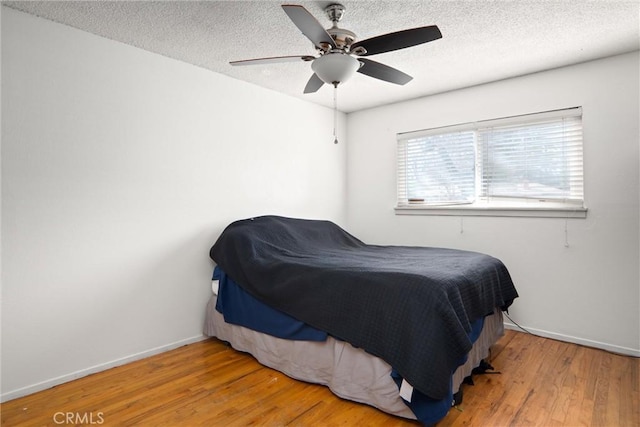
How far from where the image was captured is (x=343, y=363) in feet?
7.07

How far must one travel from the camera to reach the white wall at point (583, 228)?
2.83 metres

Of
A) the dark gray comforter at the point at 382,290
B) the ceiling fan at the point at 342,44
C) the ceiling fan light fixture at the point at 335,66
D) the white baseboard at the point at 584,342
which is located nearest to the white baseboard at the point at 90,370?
the dark gray comforter at the point at 382,290

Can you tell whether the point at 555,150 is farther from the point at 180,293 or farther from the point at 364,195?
the point at 180,293

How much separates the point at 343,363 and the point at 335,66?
1712 mm

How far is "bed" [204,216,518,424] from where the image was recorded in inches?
72.3

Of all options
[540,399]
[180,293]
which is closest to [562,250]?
[540,399]

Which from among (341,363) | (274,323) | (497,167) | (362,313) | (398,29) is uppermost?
(398,29)

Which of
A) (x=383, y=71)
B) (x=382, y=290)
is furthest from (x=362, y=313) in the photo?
(x=383, y=71)

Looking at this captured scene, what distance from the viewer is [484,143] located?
3592mm

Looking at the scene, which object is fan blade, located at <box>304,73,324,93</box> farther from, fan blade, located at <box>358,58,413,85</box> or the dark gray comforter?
the dark gray comforter

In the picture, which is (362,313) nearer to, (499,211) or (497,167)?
(499,211)

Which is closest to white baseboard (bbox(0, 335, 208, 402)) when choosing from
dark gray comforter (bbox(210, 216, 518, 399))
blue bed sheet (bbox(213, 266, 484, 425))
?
blue bed sheet (bbox(213, 266, 484, 425))

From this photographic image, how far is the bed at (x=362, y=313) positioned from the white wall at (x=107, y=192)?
41cm

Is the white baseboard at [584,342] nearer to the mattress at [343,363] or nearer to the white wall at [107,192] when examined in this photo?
the mattress at [343,363]
